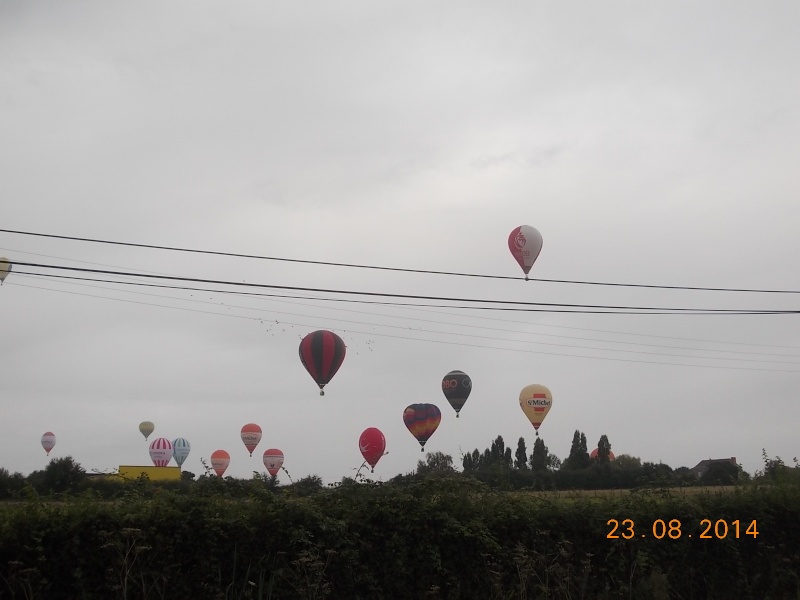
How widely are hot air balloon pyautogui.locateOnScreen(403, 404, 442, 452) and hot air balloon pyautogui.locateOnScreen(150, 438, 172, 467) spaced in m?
28.7

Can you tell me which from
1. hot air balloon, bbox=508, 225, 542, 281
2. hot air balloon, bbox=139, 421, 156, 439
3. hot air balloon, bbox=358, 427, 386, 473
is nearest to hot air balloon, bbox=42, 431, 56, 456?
hot air balloon, bbox=139, 421, 156, 439

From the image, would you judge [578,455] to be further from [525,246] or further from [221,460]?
[525,246]

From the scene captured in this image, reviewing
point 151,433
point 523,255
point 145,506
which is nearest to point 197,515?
point 145,506

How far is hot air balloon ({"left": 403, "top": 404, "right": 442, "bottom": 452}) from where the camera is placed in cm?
5056

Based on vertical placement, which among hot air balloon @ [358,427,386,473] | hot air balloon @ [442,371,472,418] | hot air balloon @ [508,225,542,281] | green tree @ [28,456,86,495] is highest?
hot air balloon @ [508,225,542,281]

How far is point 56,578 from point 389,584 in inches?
191

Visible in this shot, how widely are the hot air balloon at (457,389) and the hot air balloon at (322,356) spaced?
1238 cm

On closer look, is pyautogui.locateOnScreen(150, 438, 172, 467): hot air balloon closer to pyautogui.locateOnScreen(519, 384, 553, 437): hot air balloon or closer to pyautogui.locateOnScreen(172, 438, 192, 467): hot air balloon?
pyautogui.locateOnScreen(172, 438, 192, 467): hot air balloon

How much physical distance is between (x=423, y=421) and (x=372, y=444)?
3.92 meters

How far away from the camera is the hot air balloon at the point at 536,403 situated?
5103 cm

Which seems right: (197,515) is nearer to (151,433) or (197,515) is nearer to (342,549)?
(342,549)

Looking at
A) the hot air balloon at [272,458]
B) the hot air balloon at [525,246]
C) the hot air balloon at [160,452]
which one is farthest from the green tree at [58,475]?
the hot air balloon at [160,452]

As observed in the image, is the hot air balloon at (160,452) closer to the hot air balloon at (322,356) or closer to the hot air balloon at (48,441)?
the hot air balloon at (48,441)

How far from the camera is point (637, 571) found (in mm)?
14719
